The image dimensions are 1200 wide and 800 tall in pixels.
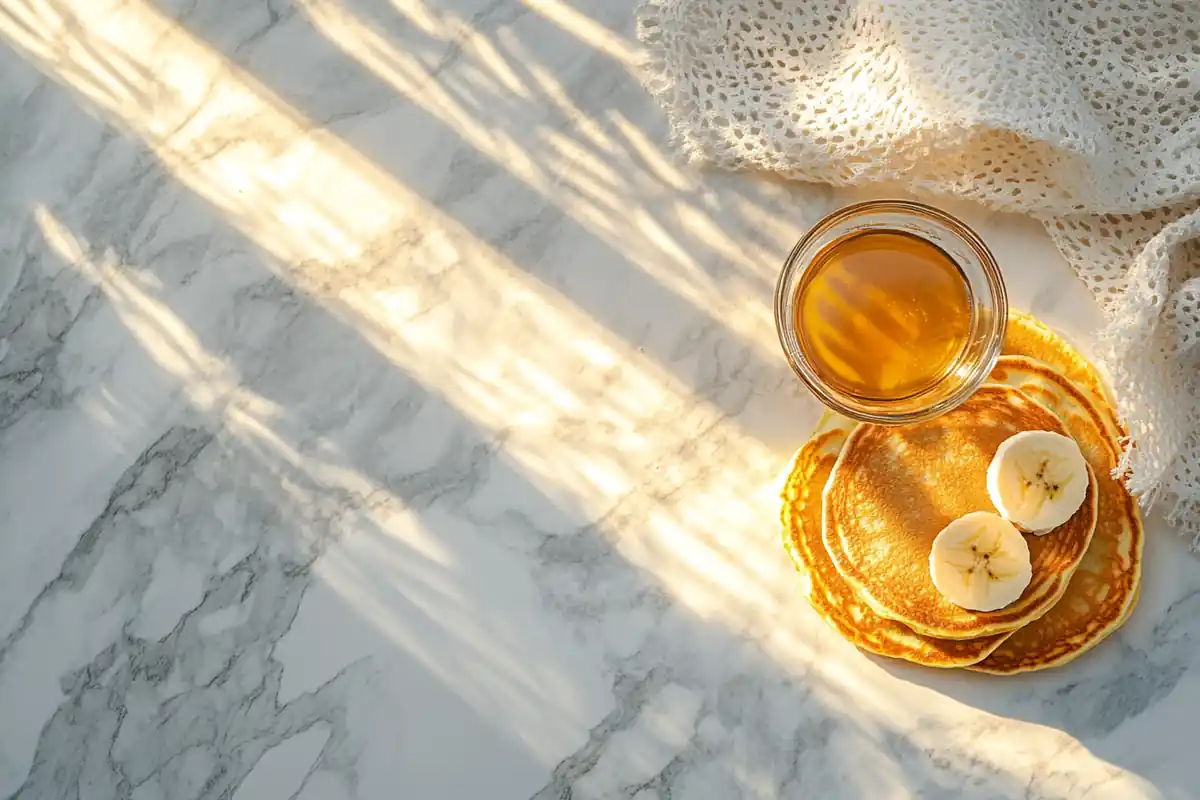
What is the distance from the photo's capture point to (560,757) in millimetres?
989

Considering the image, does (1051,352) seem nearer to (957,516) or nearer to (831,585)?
(957,516)

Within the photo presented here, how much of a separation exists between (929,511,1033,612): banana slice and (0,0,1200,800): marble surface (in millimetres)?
96

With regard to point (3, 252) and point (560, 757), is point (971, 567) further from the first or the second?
point (3, 252)

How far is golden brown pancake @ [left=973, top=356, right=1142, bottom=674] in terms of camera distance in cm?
95

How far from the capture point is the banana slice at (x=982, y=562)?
0.92 m

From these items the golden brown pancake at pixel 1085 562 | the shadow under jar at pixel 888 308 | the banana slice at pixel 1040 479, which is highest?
the shadow under jar at pixel 888 308

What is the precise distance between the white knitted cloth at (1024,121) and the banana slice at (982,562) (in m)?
0.12

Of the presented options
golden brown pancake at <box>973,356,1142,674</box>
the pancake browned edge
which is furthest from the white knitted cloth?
the pancake browned edge

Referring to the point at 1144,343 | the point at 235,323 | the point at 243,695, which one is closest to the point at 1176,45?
the point at 1144,343

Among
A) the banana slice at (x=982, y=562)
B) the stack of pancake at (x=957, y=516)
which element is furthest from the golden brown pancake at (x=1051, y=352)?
the banana slice at (x=982, y=562)

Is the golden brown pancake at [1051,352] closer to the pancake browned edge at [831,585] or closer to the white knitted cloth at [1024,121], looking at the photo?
the white knitted cloth at [1024,121]

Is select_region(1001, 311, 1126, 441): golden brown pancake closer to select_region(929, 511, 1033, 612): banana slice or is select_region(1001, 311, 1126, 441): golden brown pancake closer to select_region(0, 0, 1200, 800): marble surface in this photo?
select_region(0, 0, 1200, 800): marble surface

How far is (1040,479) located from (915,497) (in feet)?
0.35

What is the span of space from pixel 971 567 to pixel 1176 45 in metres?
0.50
